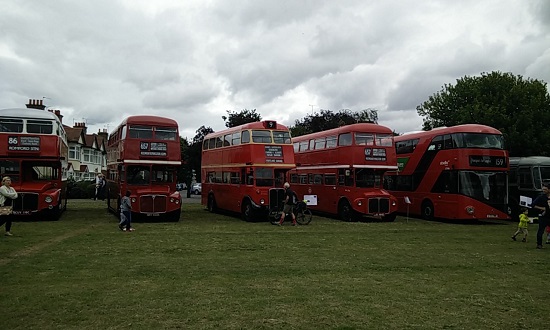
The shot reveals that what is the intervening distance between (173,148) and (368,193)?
926 cm

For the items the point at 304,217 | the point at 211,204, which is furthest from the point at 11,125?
the point at 304,217

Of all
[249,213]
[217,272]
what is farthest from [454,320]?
[249,213]

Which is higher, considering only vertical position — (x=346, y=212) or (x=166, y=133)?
(x=166, y=133)

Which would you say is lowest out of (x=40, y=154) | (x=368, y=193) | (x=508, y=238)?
(x=508, y=238)

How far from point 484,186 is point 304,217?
8716mm

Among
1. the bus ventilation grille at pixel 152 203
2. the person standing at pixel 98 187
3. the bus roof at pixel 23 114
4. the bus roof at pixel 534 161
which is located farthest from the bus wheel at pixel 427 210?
the person standing at pixel 98 187

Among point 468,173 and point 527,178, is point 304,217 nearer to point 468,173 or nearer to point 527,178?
point 468,173

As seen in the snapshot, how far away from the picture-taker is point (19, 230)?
53.3 feet

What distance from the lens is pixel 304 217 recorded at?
2081 centimetres

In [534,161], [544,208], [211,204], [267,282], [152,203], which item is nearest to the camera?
[267,282]

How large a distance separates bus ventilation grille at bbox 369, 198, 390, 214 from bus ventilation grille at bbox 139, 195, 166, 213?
9.47 m

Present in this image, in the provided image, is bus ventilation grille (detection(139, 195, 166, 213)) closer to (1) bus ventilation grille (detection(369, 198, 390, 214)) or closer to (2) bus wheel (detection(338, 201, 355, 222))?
(2) bus wheel (detection(338, 201, 355, 222))

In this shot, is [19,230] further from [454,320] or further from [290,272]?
[454,320]

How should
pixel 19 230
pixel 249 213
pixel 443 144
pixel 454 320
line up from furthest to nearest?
1. pixel 443 144
2. pixel 249 213
3. pixel 19 230
4. pixel 454 320
